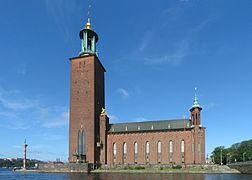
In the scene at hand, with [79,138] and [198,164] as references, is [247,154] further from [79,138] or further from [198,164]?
[79,138]

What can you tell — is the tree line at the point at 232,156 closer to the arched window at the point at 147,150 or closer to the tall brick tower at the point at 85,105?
the arched window at the point at 147,150

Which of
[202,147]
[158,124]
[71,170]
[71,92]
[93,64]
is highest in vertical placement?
[93,64]

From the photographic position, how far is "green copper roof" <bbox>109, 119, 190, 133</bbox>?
81.4m

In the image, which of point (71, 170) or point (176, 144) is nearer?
point (71, 170)

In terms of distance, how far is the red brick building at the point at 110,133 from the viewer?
79312 mm

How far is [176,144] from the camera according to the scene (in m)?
79.9

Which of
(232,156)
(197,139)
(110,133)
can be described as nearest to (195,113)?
(197,139)

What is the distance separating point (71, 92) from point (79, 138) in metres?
13.0

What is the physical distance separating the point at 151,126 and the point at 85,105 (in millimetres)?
19011

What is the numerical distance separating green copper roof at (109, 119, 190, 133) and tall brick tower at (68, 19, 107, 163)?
18.8 feet

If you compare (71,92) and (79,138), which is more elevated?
(71,92)

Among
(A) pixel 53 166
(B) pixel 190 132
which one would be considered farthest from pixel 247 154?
(A) pixel 53 166

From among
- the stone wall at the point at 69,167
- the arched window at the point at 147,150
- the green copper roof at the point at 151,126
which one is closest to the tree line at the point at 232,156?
the green copper roof at the point at 151,126

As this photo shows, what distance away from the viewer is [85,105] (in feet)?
274
